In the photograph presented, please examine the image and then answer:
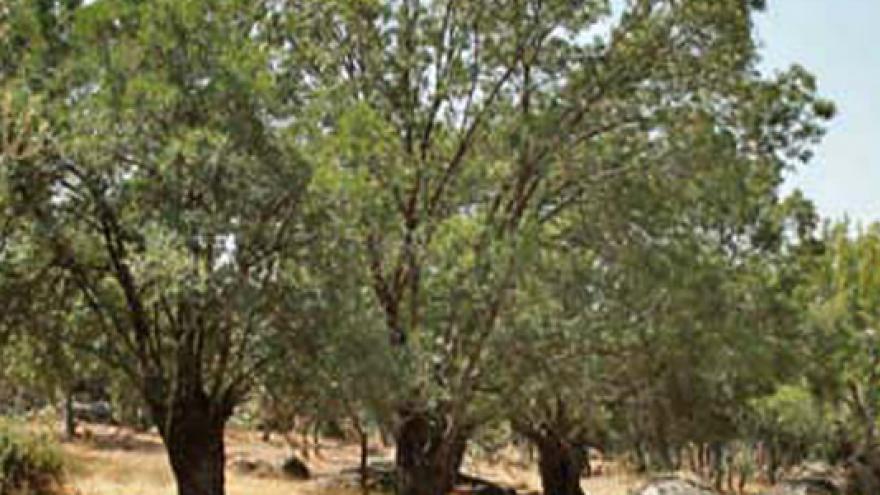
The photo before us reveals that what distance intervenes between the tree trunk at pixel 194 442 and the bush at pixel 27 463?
606 cm

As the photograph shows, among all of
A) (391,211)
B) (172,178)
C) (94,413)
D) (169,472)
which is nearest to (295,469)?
(169,472)

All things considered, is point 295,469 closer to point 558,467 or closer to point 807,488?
point 558,467

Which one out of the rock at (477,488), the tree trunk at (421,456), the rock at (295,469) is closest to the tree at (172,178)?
the tree trunk at (421,456)

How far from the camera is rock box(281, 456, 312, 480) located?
38878mm

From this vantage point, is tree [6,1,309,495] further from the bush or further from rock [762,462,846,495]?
rock [762,462,846,495]

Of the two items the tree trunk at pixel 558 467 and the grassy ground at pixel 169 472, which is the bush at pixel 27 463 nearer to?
the grassy ground at pixel 169 472

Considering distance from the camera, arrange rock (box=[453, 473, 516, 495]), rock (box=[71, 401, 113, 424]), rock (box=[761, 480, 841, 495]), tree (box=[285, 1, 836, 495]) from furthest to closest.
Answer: rock (box=[71, 401, 113, 424]) → rock (box=[761, 480, 841, 495]) → rock (box=[453, 473, 516, 495]) → tree (box=[285, 1, 836, 495])

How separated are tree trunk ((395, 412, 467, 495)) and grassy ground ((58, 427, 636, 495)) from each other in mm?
8353

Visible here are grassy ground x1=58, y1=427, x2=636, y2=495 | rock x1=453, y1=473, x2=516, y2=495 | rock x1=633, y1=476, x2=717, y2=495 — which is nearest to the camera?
grassy ground x1=58, y1=427, x2=636, y2=495

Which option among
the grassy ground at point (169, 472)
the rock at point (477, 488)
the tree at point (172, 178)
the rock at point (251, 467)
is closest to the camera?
the tree at point (172, 178)

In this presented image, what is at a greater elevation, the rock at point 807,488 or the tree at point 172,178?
the tree at point 172,178

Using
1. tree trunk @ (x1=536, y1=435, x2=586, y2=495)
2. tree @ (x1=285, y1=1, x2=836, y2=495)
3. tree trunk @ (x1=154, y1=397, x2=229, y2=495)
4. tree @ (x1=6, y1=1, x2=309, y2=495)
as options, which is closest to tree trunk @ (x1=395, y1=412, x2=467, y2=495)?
tree @ (x1=285, y1=1, x2=836, y2=495)

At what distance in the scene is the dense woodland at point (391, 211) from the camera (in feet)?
53.0

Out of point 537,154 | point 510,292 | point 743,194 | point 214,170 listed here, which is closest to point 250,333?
point 214,170
